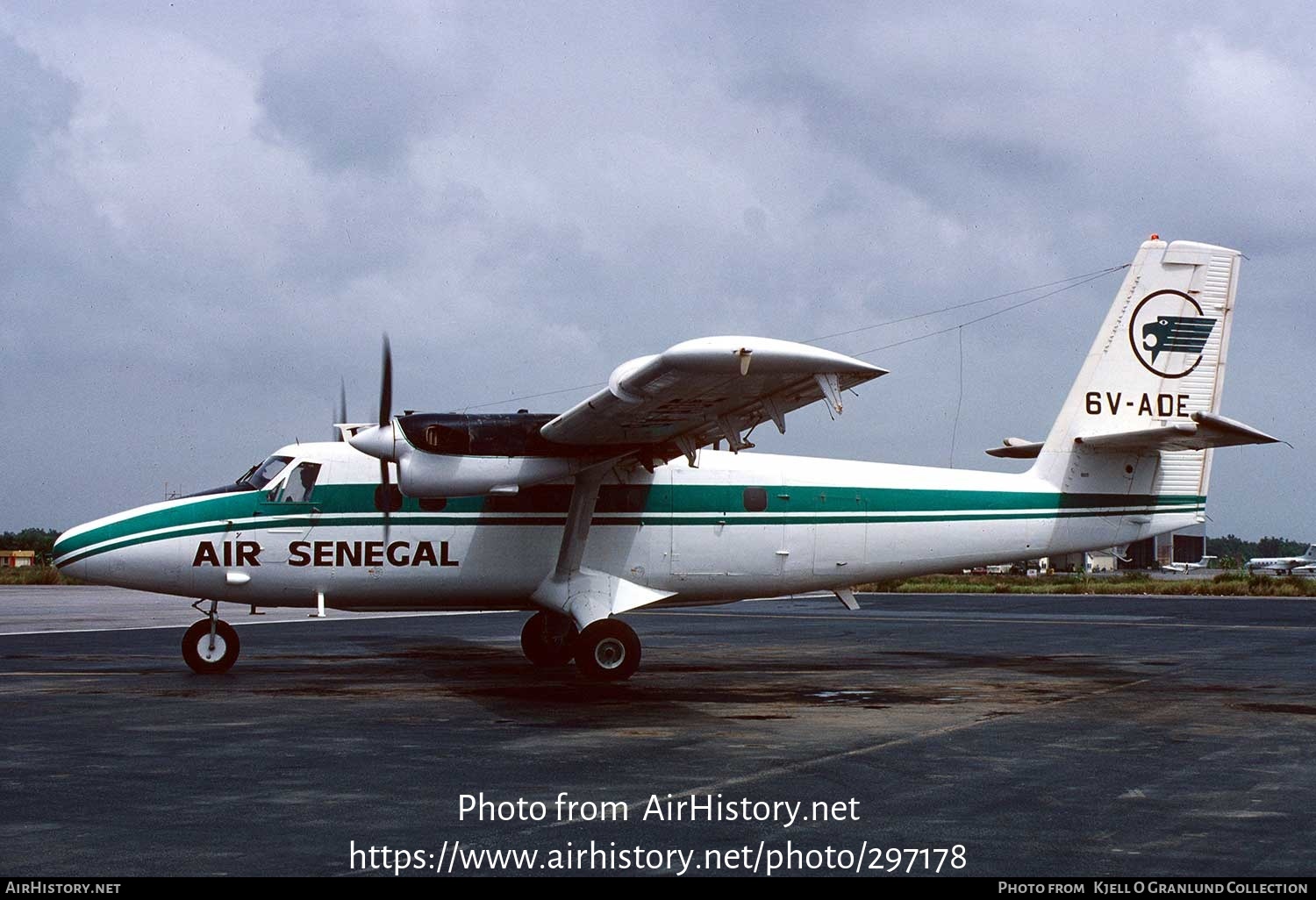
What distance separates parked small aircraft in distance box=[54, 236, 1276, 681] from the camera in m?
16.5

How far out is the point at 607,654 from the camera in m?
17.1

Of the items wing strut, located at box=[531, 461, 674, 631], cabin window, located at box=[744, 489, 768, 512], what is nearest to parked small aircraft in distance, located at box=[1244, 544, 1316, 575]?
cabin window, located at box=[744, 489, 768, 512]

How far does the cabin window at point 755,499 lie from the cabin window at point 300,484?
6.35 metres

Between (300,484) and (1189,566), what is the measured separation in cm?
10915

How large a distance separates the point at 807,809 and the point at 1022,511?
39.5 ft

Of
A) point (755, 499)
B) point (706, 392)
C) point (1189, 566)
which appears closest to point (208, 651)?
point (755, 499)

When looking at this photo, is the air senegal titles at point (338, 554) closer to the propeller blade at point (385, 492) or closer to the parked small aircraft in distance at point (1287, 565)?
the propeller blade at point (385, 492)

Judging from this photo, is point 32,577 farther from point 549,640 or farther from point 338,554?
point 338,554

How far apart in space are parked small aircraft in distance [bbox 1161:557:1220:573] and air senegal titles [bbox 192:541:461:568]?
9487 centimetres

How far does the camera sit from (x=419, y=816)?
8.41 m

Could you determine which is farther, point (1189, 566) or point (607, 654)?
point (1189, 566)

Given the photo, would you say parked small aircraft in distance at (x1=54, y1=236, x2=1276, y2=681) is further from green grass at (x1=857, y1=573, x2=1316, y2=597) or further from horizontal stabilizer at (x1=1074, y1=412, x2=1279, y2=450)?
green grass at (x1=857, y1=573, x2=1316, y2=597)

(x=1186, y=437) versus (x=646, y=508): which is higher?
(x=1186, y=437)
